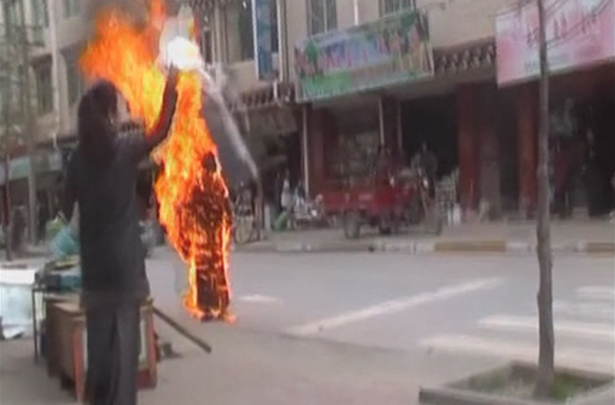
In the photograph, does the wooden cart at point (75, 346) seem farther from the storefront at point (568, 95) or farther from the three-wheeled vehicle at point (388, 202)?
the three-wheeled vehicle at point (388, 202)


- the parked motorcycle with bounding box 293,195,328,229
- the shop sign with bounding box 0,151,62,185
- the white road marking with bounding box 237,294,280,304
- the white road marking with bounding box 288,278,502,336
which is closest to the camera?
the white road marking with bounding box 288,278,502,336

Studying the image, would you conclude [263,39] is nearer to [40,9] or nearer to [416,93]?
[416,93]

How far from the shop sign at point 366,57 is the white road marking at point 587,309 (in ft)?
41.0

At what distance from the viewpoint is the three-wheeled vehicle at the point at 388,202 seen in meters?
A: 22.2

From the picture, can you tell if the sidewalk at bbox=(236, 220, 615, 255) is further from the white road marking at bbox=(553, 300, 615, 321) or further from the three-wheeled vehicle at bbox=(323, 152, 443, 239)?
the white road marking at bbox=(553, 300, 615, 321)

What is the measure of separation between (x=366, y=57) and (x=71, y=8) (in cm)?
1983

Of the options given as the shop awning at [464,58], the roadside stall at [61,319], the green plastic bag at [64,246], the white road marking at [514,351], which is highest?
the shop awning at [464,58]

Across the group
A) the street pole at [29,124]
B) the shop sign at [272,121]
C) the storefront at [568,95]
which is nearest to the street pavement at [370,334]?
the storefront at [568,95]

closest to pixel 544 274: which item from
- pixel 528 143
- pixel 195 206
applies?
pixel 195 206

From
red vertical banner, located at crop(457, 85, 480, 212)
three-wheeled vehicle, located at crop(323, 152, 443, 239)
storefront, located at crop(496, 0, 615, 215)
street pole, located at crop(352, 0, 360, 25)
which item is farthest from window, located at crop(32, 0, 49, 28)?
street pole, located at crop(352, 0, 360, 25)

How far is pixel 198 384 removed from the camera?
7.87 metres

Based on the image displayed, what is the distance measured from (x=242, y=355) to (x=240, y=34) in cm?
2238

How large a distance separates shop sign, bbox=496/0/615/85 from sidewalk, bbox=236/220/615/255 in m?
3.01

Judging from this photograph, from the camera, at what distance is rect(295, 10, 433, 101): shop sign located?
23656mm
